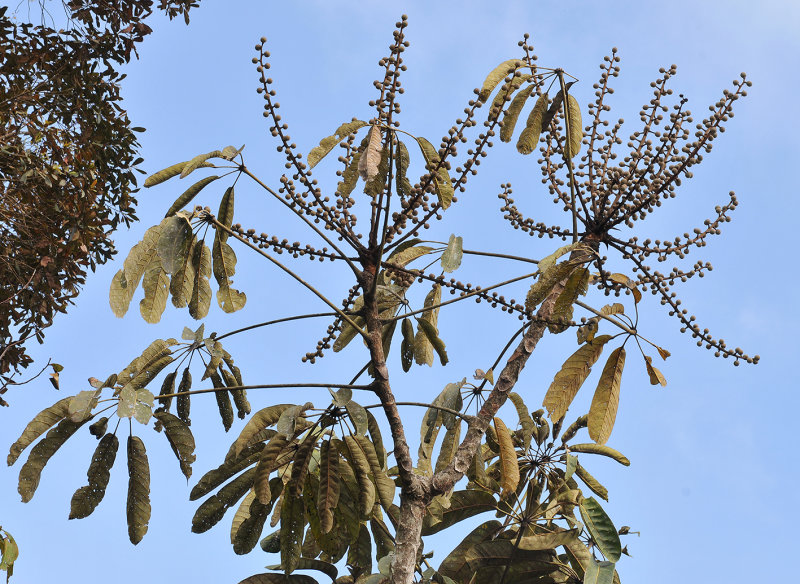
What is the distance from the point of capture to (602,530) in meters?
2.76

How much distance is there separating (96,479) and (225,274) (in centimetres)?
81

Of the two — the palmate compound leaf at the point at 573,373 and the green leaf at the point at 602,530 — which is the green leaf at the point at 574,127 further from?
the green leaf at the point at 602,530

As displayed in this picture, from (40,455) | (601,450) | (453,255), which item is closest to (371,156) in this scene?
(453,255)

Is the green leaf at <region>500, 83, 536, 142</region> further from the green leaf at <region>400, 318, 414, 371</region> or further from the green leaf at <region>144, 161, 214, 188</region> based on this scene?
the green leaf at <region>144, 161, 214, 188</region>

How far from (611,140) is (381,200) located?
1082mm

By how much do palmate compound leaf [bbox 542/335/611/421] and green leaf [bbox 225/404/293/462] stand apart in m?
0.92

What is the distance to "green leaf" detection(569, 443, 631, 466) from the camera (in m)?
3.35

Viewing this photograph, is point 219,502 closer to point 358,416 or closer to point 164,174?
point 358,416

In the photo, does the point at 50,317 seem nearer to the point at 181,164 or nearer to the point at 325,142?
the point at 181,164

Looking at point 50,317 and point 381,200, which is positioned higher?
point 50,317

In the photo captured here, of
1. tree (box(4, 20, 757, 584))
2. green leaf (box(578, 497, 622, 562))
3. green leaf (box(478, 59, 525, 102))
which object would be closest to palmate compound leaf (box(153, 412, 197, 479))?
tree (box(4, 20, 757, 584))

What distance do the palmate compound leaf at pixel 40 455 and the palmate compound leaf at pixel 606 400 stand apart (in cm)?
169

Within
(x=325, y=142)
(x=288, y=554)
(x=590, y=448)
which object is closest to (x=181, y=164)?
(x=325, y=142)

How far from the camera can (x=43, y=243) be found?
4.47 m
